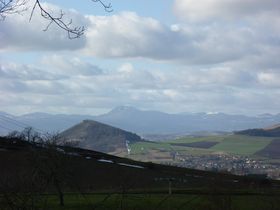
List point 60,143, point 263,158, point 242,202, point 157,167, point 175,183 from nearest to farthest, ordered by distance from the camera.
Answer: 1. point 242,202
2. point 60,143
3. point 175,183
4. point 157,167
5. point 263,158

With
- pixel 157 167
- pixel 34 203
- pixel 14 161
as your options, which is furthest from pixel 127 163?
pixel 34 203

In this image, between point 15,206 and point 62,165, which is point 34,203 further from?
point 62,165

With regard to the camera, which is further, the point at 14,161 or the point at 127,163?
the point at 127,163

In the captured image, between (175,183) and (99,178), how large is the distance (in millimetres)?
11999

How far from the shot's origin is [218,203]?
1313 cm

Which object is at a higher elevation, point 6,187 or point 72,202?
point 6,187

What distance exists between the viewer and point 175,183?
79.8 metres

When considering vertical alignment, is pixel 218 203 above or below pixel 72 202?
above

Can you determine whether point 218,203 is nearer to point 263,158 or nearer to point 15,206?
point 15,206

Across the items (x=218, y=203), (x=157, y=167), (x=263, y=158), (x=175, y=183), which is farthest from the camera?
(x=263, y=158)

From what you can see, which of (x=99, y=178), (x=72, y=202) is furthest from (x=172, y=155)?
(x=72, y=202)

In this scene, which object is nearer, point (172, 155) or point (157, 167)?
point (157, 167)

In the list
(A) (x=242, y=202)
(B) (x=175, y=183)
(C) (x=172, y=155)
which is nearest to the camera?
(A) (x=242, y=202)

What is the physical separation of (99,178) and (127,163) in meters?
16.3
